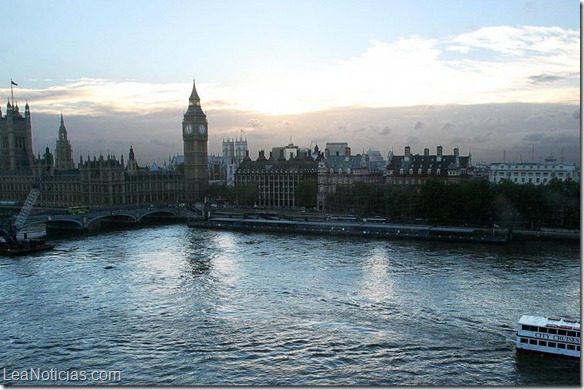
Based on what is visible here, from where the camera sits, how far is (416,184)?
61.8 metres

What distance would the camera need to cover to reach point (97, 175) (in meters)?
71.0

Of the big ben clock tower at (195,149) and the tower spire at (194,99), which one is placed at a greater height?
the tower spire at (194,99)

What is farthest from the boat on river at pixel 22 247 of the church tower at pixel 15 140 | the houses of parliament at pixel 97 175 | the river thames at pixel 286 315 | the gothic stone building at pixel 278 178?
the church tower at pixel 15 140

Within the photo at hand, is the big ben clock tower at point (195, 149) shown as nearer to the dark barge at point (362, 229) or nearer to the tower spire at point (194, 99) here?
the tower spire at point (194, 99)

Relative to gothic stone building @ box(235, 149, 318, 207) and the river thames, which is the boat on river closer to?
the river thames

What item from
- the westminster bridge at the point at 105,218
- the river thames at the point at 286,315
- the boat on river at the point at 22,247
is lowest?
the river thames at the point at 286,315

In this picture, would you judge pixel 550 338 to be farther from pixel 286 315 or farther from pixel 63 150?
pixel 63 150

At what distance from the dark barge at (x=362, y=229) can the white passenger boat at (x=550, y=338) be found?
75.3 feet

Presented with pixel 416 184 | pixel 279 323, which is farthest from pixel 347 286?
pixel 416 184

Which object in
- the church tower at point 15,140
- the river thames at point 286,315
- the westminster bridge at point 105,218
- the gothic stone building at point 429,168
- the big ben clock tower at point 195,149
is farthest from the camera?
the church tower at point 15,140

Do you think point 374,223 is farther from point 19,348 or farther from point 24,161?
point 24,161

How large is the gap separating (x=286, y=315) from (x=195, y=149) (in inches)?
2396

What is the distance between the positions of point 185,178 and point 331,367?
65.7 metres

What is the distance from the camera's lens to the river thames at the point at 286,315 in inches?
697
